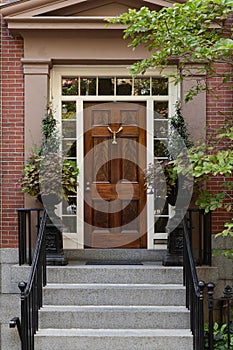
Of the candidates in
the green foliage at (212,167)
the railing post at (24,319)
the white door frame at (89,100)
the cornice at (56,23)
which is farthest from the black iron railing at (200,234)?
the cornice at (56,23)

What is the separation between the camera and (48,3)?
7902mm

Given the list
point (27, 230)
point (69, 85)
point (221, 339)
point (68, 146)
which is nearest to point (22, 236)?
point (27, 230)

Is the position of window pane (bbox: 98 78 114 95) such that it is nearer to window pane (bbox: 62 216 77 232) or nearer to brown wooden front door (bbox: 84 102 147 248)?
brown wooden front door (bbox: 84 102 147 248)

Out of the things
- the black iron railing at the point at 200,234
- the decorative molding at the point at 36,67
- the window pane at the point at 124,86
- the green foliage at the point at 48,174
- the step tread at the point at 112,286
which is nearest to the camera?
the step tread at the point at 112,286

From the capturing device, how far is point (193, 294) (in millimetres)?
6426

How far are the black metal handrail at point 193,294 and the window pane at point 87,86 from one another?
2.40 meters

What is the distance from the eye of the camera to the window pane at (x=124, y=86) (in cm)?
844

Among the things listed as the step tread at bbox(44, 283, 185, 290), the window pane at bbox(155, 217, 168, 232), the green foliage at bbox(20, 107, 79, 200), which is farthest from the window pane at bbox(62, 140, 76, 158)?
the step tread at bbox(44, 283, 185, 290)

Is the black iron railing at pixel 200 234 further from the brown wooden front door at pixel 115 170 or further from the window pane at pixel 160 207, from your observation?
the brown wooden front door at pixel 115 170

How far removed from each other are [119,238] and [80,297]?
5.13ft

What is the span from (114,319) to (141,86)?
3.34 metres

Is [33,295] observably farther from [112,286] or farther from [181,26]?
[181,26]

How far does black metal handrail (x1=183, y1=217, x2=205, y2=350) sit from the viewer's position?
6082 millimetres

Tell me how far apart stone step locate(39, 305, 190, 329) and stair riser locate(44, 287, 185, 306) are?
10.1 inches
